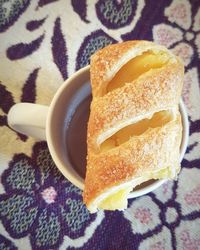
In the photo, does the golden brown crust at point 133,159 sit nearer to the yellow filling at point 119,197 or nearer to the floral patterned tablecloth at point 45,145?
the yellow filling at point 119,197

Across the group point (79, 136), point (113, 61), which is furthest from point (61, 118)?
point (113, 61)

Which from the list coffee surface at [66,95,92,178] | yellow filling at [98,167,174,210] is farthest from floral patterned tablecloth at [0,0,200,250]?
yellow filling at [98,167,174,210]

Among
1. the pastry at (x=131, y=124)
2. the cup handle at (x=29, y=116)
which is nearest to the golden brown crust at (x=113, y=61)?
the pastry at (x=131, y=124)

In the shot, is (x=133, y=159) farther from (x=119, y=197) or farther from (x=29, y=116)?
(x=29, y=116)

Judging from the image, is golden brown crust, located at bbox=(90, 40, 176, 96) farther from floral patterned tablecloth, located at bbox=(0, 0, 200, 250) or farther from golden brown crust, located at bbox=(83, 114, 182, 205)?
floral patterned tablecloth, located at bbox=(0, 0, 200, 250)

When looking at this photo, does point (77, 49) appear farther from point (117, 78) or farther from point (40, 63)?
point (117, 78)

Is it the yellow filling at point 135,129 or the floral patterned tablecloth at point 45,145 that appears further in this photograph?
the floral patterned tablecloth at point 45,145

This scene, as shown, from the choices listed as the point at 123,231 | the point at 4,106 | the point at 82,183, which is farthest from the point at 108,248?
the point at 4,106
